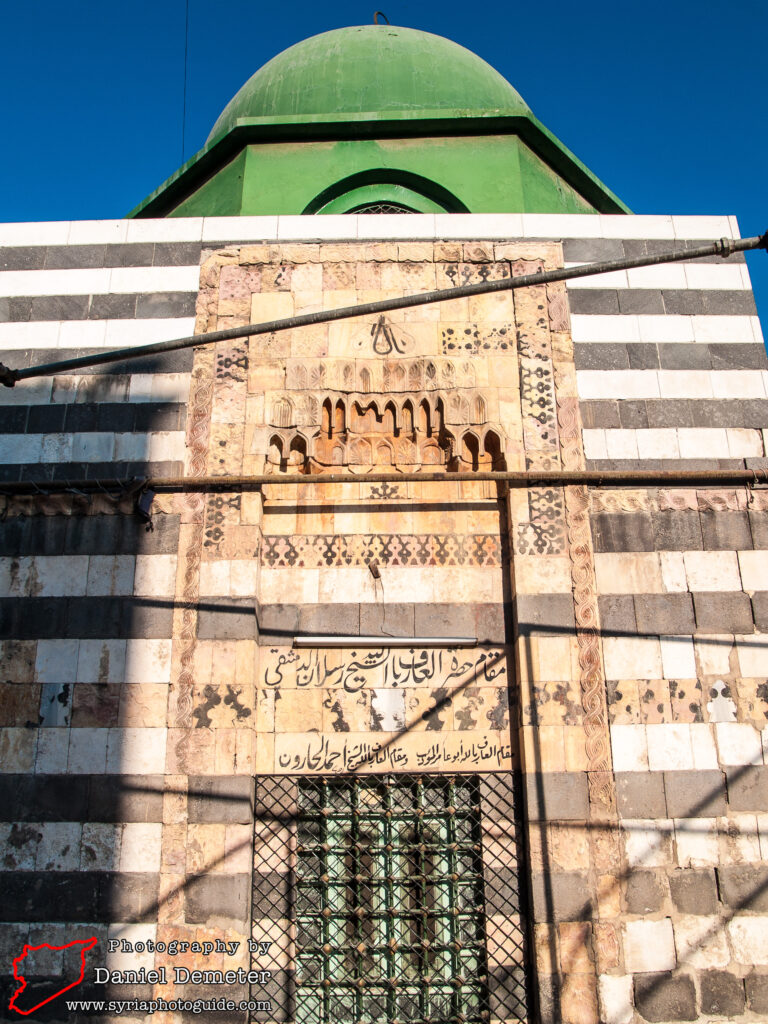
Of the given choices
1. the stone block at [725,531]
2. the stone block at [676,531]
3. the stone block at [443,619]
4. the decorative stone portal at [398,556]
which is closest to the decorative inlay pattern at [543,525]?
the decorative stone portal at [398,556]

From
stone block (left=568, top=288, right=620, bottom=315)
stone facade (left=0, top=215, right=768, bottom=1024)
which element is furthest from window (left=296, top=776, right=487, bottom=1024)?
stone block (left=568, top=288, right=620, bottom=315)

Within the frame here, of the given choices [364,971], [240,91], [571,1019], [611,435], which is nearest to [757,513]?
[611,435]

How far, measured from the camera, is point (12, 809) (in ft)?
23.2

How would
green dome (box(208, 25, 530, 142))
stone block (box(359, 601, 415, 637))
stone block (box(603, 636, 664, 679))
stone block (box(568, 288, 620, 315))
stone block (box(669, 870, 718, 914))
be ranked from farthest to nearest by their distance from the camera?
green dome (box(208, 25, 530, 142)), stone block (box(568, 288, 620, 315)), stone block (box(359, 601, 415, 637)), stone block (box(603, 636, 664, 679)), stone block (box(669, 870, 718, 914))

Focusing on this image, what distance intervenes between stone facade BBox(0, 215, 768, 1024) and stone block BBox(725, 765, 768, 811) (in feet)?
0.06

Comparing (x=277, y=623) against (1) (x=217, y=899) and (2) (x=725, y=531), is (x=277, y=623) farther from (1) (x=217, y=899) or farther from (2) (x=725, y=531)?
(2) (x=725, y=531)

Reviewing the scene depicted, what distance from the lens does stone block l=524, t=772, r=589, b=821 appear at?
23.0 ft

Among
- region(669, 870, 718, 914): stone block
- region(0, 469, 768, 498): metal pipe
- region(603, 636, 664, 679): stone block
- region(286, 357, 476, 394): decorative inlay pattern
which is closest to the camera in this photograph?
region(669, 870, 718, 914): stone block

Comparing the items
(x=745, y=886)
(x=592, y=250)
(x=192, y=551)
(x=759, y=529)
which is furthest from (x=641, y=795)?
(x=592, y=250)

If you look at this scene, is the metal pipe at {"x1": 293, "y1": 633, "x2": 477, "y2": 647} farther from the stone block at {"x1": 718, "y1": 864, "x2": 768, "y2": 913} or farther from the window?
the stone block at {"x1": 718, "y1": 864, "x2": 768, "y2": 913}

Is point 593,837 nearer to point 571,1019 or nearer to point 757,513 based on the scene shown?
point 571,1019

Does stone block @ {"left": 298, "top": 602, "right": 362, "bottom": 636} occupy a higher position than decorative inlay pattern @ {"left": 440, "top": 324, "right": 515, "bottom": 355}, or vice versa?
decorative inlay pattern @ {"left": 440, "top": 324, "right": 515, "bottom": 355}

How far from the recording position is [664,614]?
7.59 metres

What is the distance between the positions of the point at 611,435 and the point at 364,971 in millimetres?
4831
